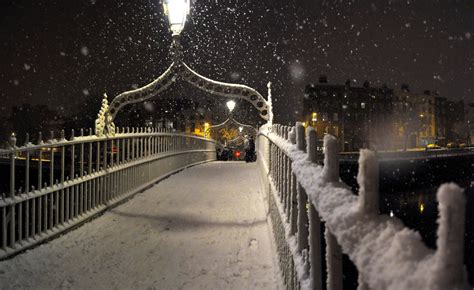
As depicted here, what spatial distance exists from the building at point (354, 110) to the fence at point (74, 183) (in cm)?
7290

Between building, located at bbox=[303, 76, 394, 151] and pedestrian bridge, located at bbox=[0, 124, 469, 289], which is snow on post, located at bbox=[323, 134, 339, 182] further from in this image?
building, located at bbox=[303, 76, 394, 151]

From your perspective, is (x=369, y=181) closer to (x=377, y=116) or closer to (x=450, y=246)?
(x=450, y=246)

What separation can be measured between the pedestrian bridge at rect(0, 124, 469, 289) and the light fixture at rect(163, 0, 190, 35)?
3154mm

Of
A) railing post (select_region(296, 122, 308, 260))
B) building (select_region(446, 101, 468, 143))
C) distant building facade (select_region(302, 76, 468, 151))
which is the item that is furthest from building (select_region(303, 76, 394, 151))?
railing post (select_region(296, 122, 308, 260))

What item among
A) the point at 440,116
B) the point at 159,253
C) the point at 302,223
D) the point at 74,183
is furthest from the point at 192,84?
the point at 440,116

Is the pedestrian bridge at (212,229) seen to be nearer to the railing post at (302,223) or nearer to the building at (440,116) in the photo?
the railing post at (302,223)

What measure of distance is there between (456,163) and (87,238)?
185 feet

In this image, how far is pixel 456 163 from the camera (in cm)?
5444

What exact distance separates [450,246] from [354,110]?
94.7 metres

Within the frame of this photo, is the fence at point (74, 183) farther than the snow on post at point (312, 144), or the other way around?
the fence at point (74, 183)

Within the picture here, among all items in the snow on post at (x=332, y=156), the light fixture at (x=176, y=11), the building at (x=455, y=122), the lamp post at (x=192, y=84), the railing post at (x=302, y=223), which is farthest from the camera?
the building at (x=455, y=122)

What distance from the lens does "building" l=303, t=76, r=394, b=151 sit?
87.2m

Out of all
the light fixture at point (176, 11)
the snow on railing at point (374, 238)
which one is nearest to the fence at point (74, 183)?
the light fixture at point (176, 11)

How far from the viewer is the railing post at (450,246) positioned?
2.94ft
